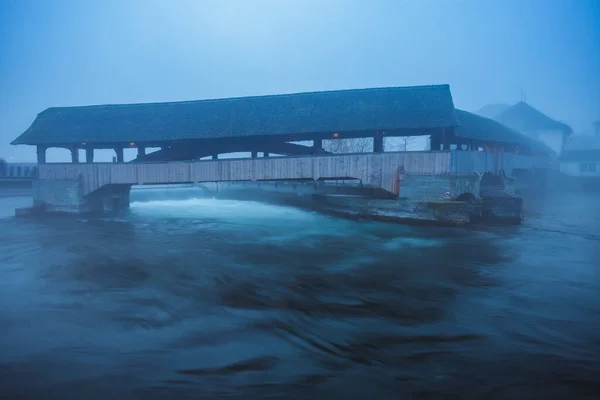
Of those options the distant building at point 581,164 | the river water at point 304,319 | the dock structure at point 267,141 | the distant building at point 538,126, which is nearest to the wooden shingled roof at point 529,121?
the distant building at point 538,126

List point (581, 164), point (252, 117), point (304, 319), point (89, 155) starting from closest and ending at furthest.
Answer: point (304, 319) → point (252, 117) → point (89, 155) → point (581, 164)

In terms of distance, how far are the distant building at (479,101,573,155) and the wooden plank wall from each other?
3417 centimetres

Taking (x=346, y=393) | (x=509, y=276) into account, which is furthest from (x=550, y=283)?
(x=346, y=393)

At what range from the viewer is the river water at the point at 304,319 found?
4.10 m

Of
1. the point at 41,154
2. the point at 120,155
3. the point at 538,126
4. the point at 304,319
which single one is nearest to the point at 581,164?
the point at 538,126

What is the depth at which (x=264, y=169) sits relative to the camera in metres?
16.5

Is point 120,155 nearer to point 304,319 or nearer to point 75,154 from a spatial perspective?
point 75,154

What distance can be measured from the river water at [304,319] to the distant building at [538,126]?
34.1 metres

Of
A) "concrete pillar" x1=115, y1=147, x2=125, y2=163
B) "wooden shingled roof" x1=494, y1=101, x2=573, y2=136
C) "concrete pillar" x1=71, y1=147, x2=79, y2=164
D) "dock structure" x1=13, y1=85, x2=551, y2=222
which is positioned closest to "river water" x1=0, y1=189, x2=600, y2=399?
"dock structure" x1=13, y1=85, x2=551, y2=222

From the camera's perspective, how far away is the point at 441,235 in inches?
508

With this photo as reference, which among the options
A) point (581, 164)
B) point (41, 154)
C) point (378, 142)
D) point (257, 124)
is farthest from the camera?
point (581, 164)

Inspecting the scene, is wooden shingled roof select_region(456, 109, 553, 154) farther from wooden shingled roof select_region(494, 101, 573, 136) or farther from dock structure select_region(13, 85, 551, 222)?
wooden shingled roof select_region(494, 101, 573, 136)

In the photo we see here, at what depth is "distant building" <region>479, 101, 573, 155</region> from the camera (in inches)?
1553

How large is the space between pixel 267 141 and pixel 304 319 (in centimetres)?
1303
